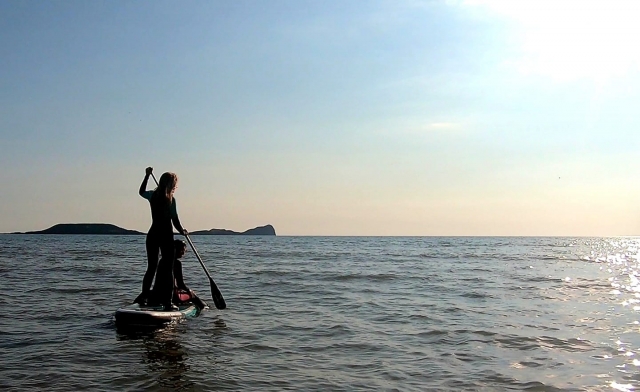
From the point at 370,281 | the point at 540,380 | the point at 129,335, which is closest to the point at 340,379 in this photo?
the point at 540,380

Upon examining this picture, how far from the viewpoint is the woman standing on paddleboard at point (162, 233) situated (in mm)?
9133

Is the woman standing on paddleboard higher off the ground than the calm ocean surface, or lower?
higher

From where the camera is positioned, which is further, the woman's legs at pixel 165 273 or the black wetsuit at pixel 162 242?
the woman's legs at pixel 165 273

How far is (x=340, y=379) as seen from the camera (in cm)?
639

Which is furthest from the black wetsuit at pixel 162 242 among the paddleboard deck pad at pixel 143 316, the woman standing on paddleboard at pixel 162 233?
the paddleboard deck pad at pixel 143 316

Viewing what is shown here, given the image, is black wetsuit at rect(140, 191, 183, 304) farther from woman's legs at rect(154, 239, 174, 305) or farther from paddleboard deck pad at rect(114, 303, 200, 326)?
paddleboard deck pad at rect(114, 303, 200, 326)

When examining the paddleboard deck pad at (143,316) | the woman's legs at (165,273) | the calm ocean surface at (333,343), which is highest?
the woman's legs at (165,273)

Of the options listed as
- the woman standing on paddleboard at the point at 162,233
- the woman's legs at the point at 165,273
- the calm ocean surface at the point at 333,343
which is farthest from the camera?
the woman's legs at the point at 165,273

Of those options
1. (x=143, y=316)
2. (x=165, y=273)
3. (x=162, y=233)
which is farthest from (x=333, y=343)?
(x=162, y=233)

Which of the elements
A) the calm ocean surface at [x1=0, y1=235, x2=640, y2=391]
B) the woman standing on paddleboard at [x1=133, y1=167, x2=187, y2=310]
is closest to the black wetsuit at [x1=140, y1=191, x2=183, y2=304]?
the woman standing on paddleboard at [x1=133, y1=167, x2=187, y2=310]

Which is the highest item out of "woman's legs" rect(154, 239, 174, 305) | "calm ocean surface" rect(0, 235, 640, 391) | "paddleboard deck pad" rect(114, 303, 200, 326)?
"woman's legs" rect(154, 239, 174, 305)

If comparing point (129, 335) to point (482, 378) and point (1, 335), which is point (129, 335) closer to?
point (1, 335)

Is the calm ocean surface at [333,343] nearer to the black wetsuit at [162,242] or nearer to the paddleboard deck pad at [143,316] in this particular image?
the paddleboard deck pad at [143,316]

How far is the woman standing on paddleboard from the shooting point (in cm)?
913
